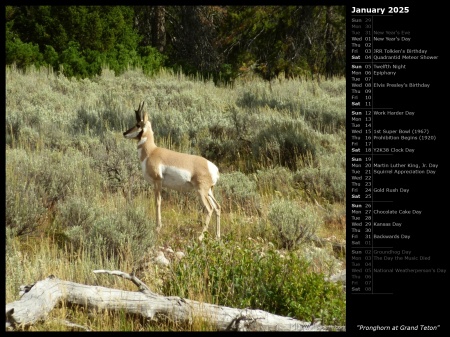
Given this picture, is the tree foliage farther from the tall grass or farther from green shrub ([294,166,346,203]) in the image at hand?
green shrub ([294,166,346,203])

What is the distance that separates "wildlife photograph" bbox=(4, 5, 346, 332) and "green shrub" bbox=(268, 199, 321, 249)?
19 millimetres

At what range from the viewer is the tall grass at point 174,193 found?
5684mm

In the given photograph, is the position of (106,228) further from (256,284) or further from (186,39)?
(186,39)

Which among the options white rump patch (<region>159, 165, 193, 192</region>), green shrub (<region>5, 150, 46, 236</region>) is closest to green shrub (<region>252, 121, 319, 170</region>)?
white rump patch (<region>159, 165, 193, 192</region>)

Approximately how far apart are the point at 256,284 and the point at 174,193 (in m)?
4.04

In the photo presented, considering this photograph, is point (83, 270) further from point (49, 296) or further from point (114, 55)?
point (114, 55)

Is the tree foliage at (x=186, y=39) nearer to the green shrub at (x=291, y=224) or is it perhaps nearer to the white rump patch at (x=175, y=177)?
the white rump patch at (x=175, y=177)

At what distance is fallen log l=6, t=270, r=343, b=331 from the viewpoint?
486 centimetres

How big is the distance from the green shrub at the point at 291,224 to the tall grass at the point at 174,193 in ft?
0.05

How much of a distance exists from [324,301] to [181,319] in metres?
1.22

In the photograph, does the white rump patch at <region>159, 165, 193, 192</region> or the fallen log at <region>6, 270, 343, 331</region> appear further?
the white rump patch at <region>159, 165, 193, 192</region>

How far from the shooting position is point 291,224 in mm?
7695

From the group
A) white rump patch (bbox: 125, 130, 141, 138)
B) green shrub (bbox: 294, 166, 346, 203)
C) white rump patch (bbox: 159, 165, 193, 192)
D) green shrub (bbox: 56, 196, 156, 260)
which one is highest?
white rump patch (bbox: 125, 130, 141, 138)
